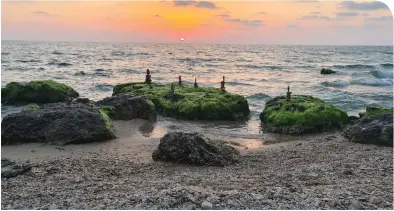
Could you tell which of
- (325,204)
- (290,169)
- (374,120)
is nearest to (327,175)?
(290,169)

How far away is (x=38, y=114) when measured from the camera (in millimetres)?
15539

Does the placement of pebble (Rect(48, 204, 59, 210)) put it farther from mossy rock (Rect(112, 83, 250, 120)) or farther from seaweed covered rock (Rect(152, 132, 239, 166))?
mossy rock (Rect(112, 83, 250, 120))

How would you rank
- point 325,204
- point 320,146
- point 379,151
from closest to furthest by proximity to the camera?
point 325,204
point 379,151
point 320,146

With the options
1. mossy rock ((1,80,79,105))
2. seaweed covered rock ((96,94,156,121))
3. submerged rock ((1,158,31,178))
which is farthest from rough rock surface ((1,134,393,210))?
mossy rock ((1,80,79,105))

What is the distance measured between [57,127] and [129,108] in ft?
18.6

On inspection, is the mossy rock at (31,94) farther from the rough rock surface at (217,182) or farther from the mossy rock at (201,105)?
the rough rock surface at (217,182)

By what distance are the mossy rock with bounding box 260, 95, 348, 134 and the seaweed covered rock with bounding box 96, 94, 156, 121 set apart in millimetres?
6060

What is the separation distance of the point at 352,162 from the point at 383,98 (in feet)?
68.3

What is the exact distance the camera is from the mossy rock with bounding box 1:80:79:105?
999 inches

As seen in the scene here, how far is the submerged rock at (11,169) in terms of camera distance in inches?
392

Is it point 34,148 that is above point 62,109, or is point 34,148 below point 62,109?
below

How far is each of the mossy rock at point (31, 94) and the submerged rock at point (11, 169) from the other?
627 inches

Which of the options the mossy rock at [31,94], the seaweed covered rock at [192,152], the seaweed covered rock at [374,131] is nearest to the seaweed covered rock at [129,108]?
the mossy rock at [31,94]

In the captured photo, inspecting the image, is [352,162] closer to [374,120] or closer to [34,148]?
[374,120]
